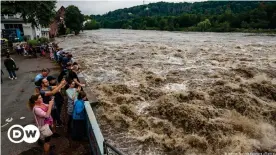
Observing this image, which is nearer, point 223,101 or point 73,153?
point 73,153

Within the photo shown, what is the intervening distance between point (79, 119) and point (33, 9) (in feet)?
88.5

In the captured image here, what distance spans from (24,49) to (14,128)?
19.2m

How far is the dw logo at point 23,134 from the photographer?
707cm

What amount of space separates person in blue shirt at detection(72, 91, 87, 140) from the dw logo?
117cm

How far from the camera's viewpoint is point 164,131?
8.41m

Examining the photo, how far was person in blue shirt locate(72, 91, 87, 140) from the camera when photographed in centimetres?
657

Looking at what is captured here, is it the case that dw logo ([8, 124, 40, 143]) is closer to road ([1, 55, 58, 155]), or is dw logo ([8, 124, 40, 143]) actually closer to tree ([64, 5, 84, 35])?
road ([1, 55, 58, 155])

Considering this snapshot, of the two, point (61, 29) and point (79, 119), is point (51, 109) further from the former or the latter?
point (61, 29)

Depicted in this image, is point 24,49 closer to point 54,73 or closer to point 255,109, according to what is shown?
point 54,73

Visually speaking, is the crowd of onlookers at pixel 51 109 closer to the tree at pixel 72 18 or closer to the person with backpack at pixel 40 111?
the person with backpack at pixel 40 111

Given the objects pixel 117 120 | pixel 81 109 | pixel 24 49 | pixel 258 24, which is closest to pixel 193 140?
pixel 117 120

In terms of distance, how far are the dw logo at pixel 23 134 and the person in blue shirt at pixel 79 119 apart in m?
1.17

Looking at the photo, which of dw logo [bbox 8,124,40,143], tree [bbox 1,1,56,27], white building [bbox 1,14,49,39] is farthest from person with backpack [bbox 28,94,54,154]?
white building [bbox 1,14,49,39]

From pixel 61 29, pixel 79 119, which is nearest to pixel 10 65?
pixel 79 119
